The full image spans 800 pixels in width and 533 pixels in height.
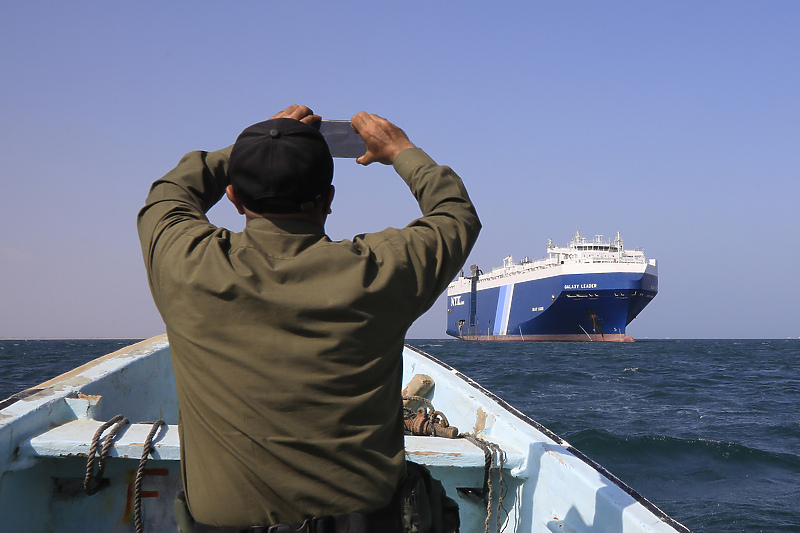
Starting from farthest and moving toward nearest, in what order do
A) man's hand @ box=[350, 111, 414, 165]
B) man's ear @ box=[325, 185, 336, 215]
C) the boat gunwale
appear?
the boat gunwale → man's hand @ box=[350, 111, 414, 165] → man's ear @ box=[325, 185, 336, 215]

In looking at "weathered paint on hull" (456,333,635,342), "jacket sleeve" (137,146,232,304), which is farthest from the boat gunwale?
"weathered paint on hull" (456,333,635,342)

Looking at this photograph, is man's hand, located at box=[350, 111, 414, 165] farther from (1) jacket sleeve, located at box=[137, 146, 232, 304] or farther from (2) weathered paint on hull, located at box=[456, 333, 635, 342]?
(2) weathered paint on hull, located at box=[456, 333, 635, 342]

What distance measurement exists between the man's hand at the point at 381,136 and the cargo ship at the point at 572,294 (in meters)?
38.4

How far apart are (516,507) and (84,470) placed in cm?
172

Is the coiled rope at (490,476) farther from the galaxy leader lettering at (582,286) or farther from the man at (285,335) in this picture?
the galaxy leader lettering at (582,286)

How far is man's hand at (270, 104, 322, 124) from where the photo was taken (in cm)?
127

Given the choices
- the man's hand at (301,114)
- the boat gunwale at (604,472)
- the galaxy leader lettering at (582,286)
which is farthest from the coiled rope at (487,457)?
the galaxy leader lettering at (582,286)

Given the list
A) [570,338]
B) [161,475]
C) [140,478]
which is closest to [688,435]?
[161,475]

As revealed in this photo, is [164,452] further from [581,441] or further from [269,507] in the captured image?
[581,441]

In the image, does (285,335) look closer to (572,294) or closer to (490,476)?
(490,476)

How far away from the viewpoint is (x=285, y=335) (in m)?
0.94

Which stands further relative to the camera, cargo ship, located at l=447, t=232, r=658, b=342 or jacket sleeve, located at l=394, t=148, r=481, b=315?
cargo ship, located at l=447, t=232, r=658, b=342

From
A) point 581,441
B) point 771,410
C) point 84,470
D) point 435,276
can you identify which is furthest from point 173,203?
point 771,410

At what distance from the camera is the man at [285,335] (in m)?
0.94
